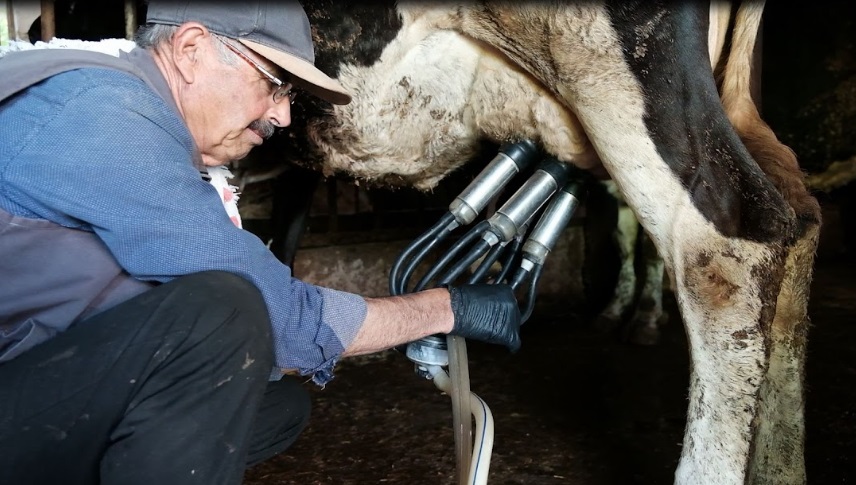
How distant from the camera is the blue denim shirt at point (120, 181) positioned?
1150mm

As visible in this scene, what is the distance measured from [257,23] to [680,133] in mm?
981

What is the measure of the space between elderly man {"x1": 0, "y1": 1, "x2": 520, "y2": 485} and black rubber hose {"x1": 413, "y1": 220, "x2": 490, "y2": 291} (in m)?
0.58

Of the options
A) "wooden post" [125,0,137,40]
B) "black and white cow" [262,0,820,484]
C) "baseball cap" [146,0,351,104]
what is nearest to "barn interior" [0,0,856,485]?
"wooden post" [125,0,137,40]

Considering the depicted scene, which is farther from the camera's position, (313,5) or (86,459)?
(313,5)

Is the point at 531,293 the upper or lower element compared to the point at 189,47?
lower

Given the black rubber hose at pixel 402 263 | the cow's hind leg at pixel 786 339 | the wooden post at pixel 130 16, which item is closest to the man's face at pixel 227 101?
the black rubber hose at pixel 402 263

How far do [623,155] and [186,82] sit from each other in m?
1.01

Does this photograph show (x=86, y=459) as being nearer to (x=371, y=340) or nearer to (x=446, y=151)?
(x=371, y=340)

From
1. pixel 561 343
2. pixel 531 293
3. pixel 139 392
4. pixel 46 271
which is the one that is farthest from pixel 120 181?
pixel 561 343

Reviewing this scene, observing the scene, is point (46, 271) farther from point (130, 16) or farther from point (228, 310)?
point (130, 16)

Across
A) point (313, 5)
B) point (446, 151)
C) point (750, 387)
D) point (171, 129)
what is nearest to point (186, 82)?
point (171, 129)

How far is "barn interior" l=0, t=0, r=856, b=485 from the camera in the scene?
228 cm

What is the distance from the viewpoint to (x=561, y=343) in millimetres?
3588

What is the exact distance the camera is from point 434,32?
2123 mm
